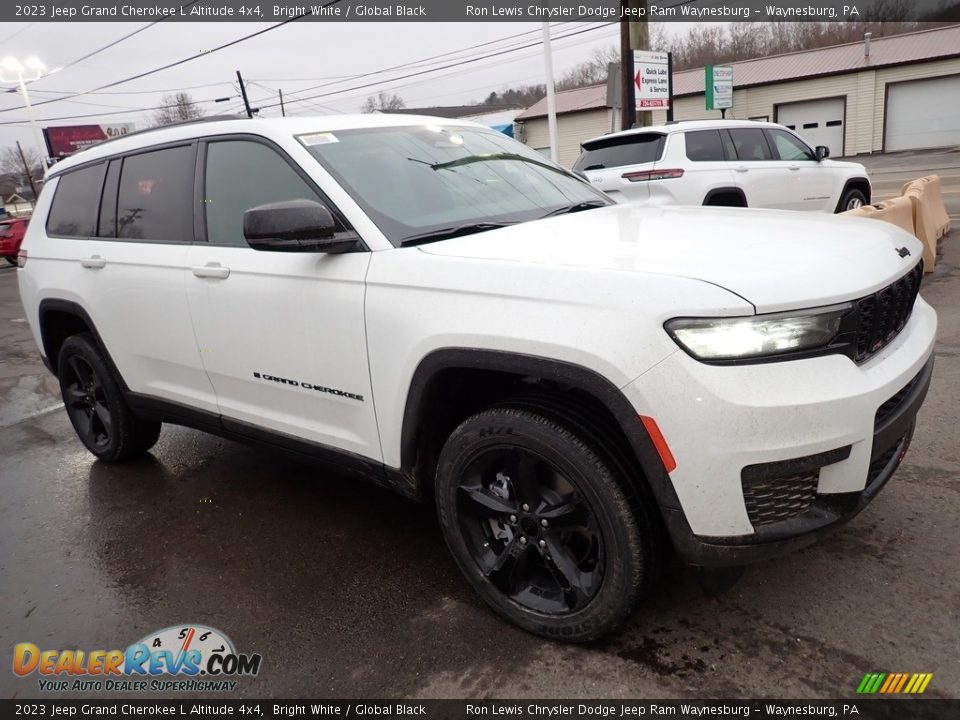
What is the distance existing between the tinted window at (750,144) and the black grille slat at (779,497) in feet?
27.1

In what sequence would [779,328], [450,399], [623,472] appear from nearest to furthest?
[779,328] → [623,472] → [450,399]

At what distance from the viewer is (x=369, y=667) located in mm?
2357

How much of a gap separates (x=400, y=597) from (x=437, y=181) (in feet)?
5.66

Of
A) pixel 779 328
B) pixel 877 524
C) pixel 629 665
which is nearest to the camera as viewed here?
pixel 779 328

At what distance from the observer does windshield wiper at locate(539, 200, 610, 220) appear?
10.0 feet

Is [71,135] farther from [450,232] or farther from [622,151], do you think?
[450,232]

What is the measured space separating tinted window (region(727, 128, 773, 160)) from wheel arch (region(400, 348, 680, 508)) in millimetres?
8036

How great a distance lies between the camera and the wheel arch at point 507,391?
77.5 inches

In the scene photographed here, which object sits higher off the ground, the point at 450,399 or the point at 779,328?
the point at 779,328

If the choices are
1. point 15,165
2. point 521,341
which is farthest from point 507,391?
point 15,165

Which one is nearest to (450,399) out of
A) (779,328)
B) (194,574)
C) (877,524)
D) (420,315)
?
(420,315)

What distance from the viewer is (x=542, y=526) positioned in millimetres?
2314

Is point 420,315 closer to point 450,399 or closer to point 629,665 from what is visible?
point 450,399

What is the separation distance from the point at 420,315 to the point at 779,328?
112 cm
